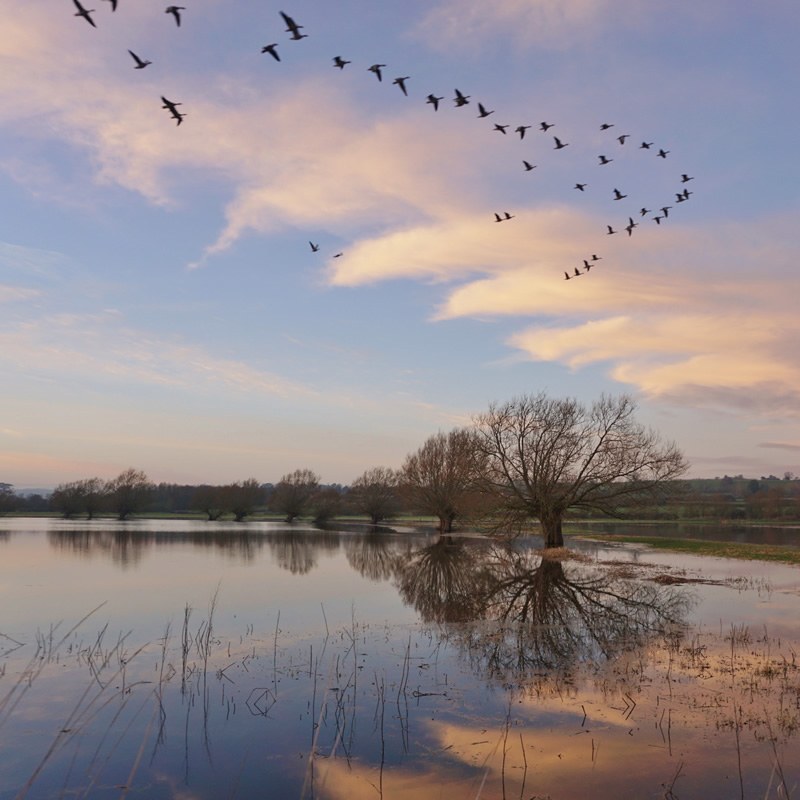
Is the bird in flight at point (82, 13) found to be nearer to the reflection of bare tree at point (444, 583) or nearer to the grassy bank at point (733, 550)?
the reflection of bare tree at point (444, 583)

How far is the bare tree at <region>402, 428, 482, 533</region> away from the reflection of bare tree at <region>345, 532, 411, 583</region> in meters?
19.7

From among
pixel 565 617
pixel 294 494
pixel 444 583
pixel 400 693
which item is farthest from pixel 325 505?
pixel 400 693

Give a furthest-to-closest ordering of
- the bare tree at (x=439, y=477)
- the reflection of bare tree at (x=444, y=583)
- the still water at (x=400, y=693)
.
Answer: the bare tree at (x=439, y=477), the reflection of bare tree at (x=444, y=583), the still water at (x=400, y=693)

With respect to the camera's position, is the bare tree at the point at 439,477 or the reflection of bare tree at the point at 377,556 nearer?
the reflection of bare tree at the point at 377,556

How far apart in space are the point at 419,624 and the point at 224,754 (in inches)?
421

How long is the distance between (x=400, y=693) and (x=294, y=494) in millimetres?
107632

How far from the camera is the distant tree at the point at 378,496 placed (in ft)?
Result: 358

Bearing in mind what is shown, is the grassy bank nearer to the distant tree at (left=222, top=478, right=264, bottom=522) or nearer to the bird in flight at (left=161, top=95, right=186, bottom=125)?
the bird in flight at (left=161, top=95, right=186, bottom=125)

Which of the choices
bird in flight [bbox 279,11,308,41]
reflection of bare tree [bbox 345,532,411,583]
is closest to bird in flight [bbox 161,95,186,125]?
bird in flight [bbox 279,11,308,41]

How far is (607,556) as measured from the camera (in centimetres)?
4362

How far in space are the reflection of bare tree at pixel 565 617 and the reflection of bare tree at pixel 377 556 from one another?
6101 mm

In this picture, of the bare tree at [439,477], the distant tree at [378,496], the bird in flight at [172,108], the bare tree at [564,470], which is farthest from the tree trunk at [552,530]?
the distant tree at [378,496]

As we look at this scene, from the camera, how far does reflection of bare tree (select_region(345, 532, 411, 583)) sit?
1376 inches

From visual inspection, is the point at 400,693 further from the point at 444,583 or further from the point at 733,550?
the point at 733,550
